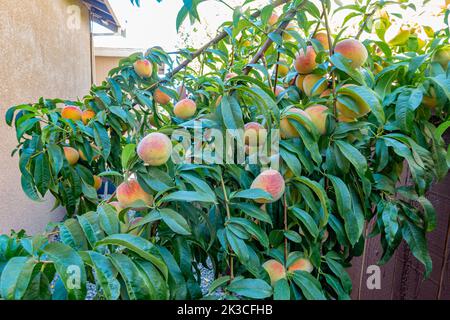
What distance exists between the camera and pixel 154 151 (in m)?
0.63

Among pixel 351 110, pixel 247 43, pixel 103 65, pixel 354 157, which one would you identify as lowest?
pixel 354 157

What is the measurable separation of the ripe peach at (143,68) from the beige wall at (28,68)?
143cm

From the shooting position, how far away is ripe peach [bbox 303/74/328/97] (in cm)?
80

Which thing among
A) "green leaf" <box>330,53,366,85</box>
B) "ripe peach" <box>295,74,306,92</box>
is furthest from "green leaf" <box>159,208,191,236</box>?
"ripe peach" <box>295,74,306,92</box>

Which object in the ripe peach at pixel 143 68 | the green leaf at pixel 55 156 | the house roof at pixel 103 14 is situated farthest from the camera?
the house roof at pixel 103 14

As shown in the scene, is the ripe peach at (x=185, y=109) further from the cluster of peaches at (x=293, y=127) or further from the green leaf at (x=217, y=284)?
the green leaf at (x=217, y=284)

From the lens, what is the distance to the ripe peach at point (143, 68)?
4.26 ft

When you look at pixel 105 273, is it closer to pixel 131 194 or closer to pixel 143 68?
pixel 131 194

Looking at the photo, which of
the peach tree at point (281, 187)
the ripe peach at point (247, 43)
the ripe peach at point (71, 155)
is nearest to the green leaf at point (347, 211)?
the peach tree at point (281, 187)

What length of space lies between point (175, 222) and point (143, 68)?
940mm

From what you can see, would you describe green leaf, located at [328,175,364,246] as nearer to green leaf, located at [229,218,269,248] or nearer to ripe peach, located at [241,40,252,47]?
green leaf, located at [229,218,269,248]

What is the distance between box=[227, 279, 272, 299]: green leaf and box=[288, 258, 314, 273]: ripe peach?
0.11m

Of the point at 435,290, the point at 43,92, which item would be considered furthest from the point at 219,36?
the point at 43,92

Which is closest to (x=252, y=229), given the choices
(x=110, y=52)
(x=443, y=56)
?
(x=443, y=56)
